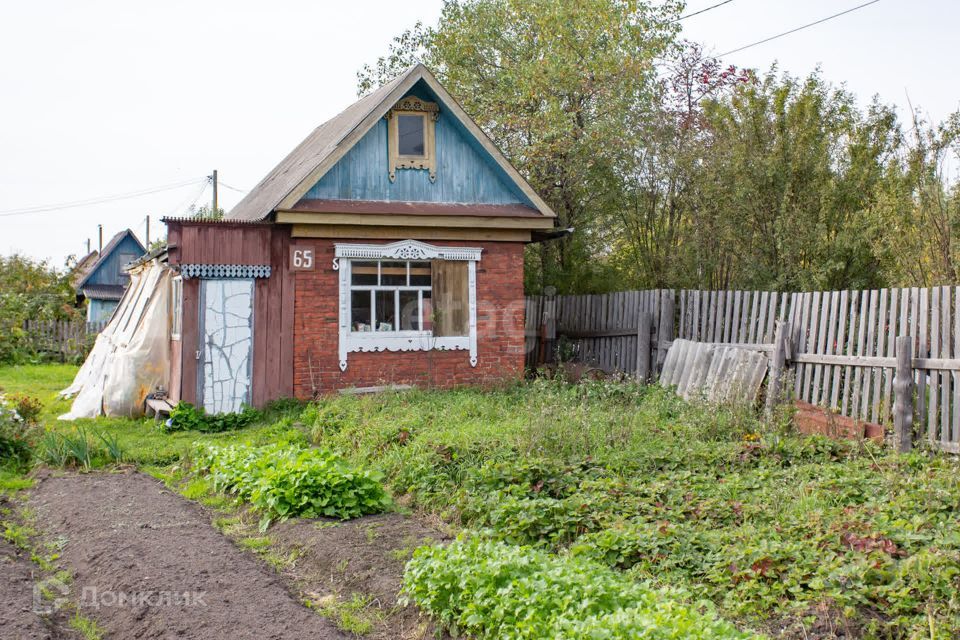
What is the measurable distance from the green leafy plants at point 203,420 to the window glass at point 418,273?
10.3 ft

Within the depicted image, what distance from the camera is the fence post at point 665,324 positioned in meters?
13.6

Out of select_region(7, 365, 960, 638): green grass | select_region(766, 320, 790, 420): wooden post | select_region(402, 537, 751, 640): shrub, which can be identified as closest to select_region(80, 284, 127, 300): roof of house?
select_region(7, 365, 960, 638): green grass

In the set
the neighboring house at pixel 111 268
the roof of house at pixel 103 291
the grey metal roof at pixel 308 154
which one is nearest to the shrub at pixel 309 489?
the grey metal roof at pixel 308 154

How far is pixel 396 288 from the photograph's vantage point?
44.4ft

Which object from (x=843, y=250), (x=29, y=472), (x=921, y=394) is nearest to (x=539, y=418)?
(x=921, y=394)

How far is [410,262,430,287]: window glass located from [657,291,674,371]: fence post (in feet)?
12.4

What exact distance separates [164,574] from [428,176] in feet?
29.6

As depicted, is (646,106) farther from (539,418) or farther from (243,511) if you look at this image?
(243,511)

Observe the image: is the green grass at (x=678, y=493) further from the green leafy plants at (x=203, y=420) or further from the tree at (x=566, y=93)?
the tree at (x=566, y=93)

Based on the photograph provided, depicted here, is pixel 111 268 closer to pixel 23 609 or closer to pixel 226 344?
pixel 226 344

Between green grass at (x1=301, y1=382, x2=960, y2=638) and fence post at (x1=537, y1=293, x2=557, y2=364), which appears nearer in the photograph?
green grass at (x1=301, y1=382, x2=960, y2=638)

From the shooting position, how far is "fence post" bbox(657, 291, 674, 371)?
13648 mm

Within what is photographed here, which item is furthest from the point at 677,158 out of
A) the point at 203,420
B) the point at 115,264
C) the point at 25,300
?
the point at 115,264

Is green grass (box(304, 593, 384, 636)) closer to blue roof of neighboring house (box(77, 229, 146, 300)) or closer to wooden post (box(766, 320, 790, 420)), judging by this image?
wooden post (box(766, 320, 790, 420))
